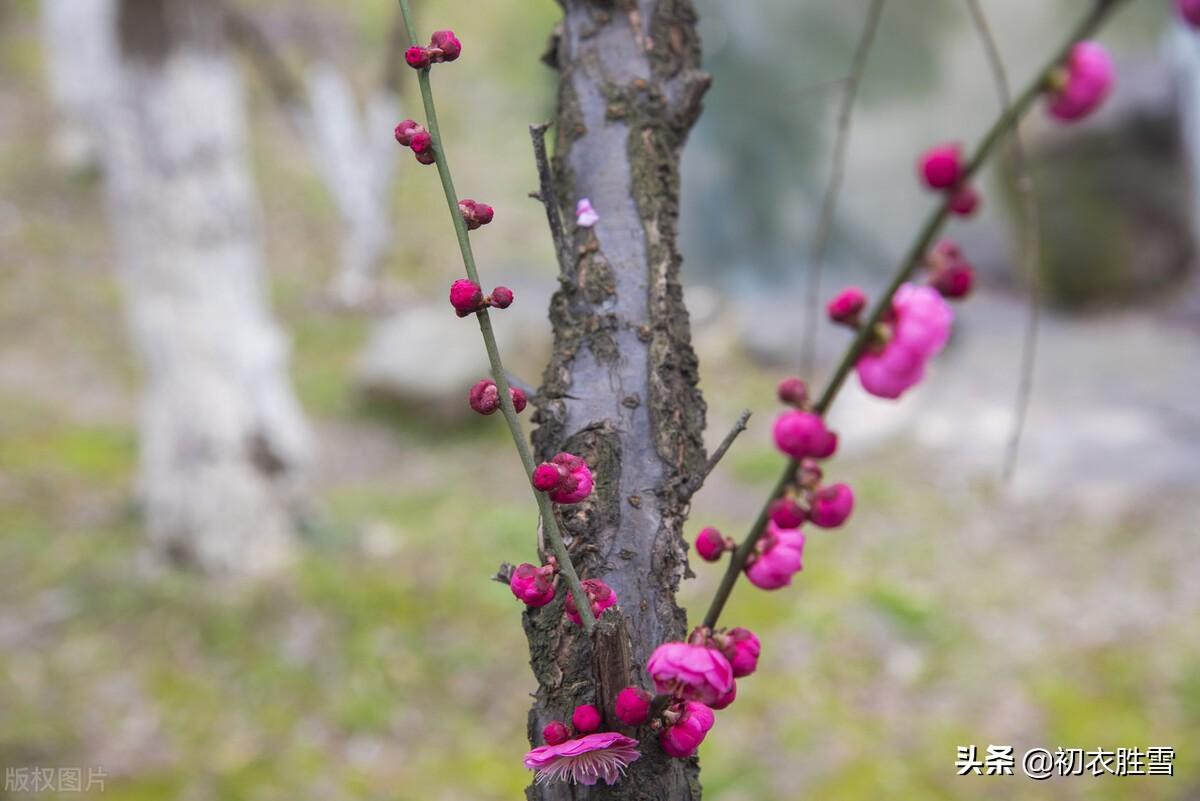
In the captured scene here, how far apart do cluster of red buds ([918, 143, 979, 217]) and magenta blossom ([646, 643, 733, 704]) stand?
0.32 meters

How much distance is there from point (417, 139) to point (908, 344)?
0.36 metres

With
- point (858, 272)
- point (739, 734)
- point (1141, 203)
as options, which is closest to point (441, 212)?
point (858, 272)

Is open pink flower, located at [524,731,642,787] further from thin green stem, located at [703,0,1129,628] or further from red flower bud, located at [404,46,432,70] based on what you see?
red flower bud, located at [404,46,432,70]

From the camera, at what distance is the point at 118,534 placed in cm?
377

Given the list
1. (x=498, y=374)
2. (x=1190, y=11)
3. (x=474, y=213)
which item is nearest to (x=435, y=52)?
(x=474, y=213)

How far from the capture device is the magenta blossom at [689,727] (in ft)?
2.11

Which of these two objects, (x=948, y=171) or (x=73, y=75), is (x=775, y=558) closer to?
(x=948, y=171)

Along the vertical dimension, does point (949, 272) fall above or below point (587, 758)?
above

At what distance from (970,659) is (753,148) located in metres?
8.69

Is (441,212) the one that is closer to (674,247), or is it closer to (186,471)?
(186,471)

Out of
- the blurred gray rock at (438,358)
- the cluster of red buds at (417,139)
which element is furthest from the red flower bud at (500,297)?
the blurred gray rock at (438,358)

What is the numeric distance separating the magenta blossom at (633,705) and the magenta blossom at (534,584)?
0.09 m

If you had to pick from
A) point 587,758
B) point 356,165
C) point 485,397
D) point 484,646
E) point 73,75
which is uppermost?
point 73,75

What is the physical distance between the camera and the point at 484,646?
324cm
